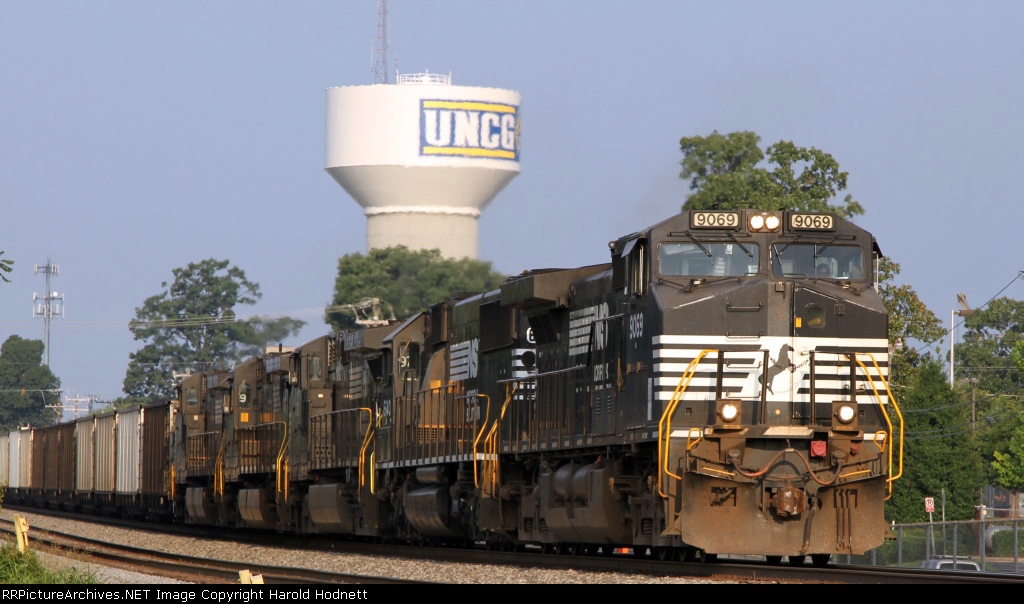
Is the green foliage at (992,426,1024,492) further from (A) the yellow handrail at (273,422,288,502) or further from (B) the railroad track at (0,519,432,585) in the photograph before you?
(B) the railroad track at (0,519,432,585)

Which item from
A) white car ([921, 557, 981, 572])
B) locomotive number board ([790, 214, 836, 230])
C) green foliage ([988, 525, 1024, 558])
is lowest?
green foliage ([988, 525, 1024, 558])

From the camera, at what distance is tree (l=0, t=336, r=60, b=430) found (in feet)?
418

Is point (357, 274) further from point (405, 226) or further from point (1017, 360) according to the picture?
point (1017, 360)

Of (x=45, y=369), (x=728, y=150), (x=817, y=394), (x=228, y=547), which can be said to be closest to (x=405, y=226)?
(x=45, y=369)

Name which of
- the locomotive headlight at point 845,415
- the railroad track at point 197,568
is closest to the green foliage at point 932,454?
the railroad track at point 197,568

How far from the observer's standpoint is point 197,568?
58.3 ft

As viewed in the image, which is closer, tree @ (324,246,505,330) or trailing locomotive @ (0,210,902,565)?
trailing locomotive @ (0,210,902,565)

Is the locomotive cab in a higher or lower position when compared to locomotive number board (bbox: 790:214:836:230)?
lower

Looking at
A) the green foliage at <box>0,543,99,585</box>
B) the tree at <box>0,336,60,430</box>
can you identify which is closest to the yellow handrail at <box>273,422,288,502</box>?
the green foliage at <box>0,543,99,585</box>

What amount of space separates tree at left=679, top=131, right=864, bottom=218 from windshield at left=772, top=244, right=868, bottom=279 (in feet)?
82.9

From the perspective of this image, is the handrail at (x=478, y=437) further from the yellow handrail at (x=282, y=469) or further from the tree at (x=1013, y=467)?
the tree at (x=1013, y=467)

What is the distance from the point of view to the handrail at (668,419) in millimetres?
14602

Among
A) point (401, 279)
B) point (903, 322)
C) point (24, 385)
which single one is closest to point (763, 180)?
point (903, 322)

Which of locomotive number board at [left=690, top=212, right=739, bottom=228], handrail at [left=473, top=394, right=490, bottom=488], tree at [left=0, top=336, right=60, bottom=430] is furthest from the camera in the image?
tree at [left=0, top=336, right=60, bottom=430]
